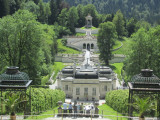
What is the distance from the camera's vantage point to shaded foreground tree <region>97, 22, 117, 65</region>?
75.6m

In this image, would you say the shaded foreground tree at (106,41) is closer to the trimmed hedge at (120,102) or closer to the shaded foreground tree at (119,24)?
the shaded foreground tree at (119,24)

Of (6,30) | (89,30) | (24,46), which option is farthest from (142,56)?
(89,30)

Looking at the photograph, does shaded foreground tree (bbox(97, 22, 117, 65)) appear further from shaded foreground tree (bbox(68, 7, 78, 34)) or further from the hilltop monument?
the hilltop monument

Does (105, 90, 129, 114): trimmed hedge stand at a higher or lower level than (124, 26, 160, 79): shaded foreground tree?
lower

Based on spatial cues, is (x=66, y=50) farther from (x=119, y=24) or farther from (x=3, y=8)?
(x=119, y=24)

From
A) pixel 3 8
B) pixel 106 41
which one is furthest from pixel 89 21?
pixel 106 41

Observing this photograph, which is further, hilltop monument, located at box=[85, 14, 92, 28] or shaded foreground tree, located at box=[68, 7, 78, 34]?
hilltop monument, located at box=[85, 14, 92, 28]

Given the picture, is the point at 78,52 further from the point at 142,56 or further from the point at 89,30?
the point at 142,56

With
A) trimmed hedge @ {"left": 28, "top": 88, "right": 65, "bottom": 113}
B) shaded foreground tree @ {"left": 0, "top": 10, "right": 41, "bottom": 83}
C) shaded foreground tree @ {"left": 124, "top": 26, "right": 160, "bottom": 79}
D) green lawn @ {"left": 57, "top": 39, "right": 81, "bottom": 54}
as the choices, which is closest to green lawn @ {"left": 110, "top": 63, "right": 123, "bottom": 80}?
green lawn @ {"left": 57, "top": 39, "right": 81, "bottom": 54}

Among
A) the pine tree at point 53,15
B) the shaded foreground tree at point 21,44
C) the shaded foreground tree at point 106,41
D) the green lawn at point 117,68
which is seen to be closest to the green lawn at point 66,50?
the shaded foreground tree at point 106,41

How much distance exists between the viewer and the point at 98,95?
4450 cm

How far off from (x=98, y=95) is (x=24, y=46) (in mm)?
14396

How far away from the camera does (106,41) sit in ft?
251

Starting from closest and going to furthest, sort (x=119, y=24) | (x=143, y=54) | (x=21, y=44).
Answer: (x=21, y=44) < (x=143, y=54) < (x=119, y=24)
